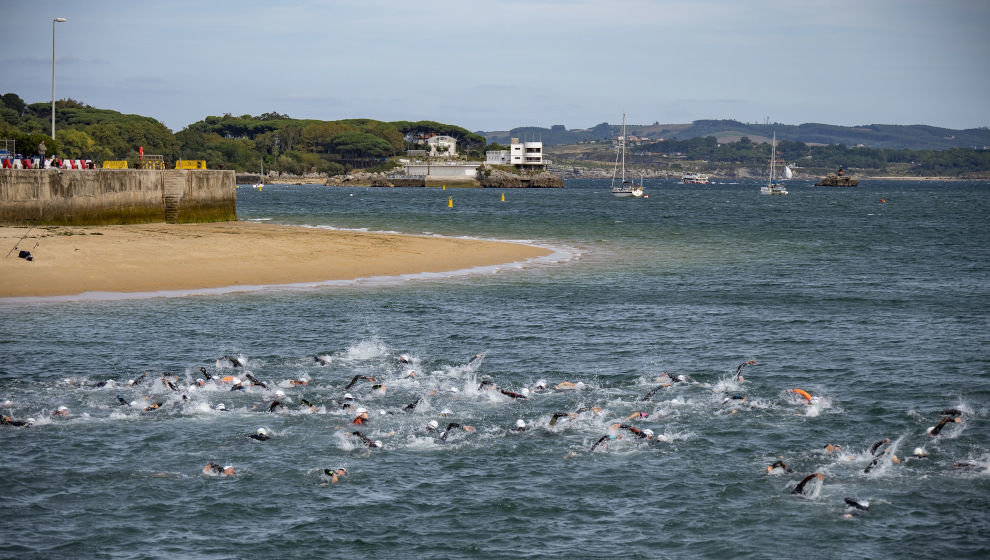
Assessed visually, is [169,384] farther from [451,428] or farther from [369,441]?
[451,428]

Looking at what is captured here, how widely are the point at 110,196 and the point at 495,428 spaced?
4434 centimetres

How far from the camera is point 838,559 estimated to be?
13.8 metres

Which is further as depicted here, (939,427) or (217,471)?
(939,427)

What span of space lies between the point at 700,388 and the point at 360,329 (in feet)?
40.6

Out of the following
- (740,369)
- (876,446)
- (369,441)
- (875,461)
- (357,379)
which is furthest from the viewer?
(740,369)

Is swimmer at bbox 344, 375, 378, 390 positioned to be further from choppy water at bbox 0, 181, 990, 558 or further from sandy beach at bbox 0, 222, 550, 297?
sandy beach at bbox 0, 222, 550, 297

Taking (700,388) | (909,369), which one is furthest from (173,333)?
(909,369)

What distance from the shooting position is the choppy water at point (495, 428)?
14742 mm

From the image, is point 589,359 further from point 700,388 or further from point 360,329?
point 360,329

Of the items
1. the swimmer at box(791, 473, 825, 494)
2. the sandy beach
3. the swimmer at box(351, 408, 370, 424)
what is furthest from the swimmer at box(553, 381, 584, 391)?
the sandy beach

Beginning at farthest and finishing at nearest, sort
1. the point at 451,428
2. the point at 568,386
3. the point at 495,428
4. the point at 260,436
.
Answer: the point at 568,386, the point at 495,428, the point at 451,428, the point at 260,436

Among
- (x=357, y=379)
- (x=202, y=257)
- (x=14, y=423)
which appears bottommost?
(x=14, y=423)

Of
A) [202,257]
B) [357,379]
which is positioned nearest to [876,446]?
[357,379]

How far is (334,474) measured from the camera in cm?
1698
